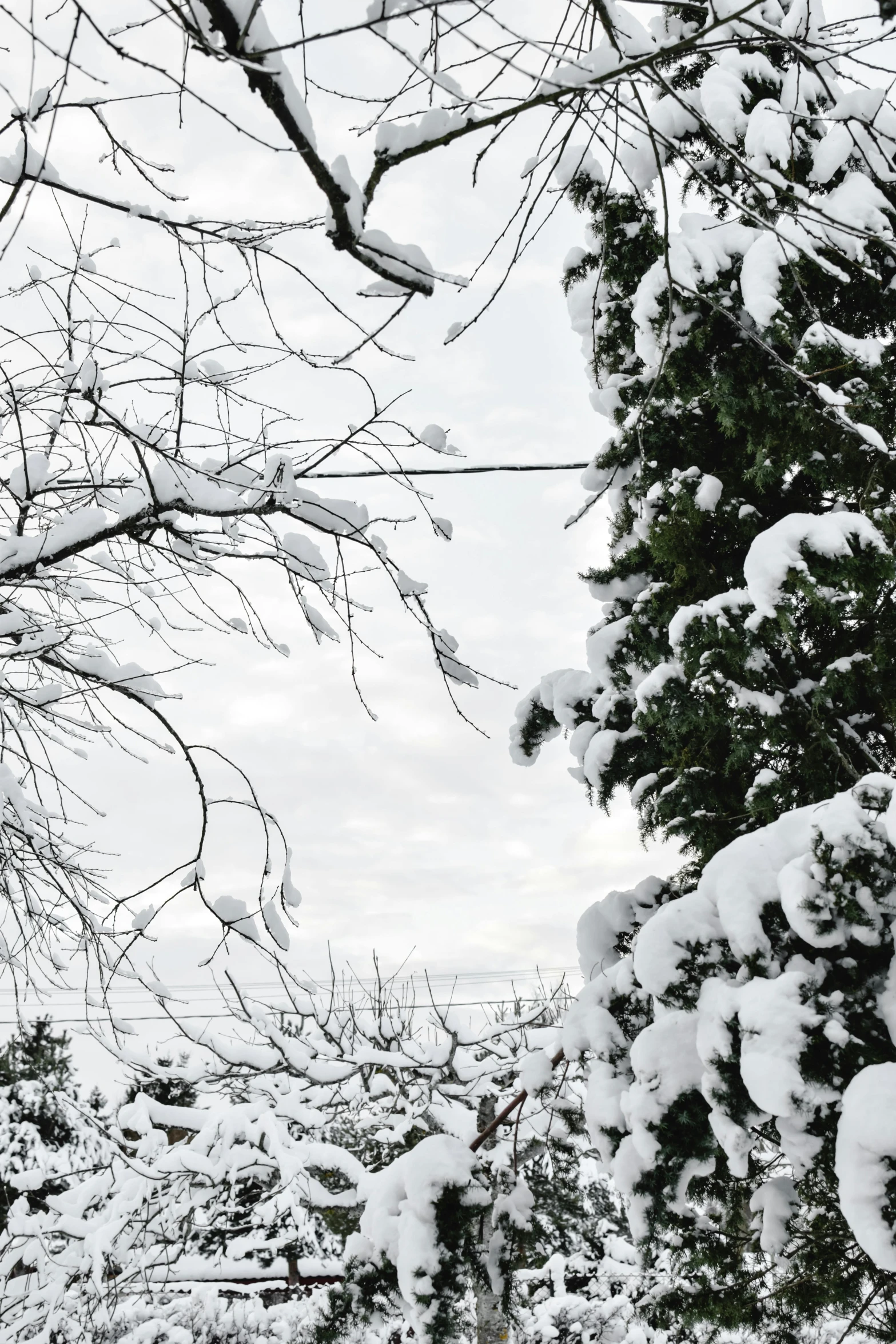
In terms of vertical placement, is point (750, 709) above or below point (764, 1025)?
above

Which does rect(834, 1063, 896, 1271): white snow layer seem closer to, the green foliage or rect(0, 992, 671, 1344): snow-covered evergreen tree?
rect(0, 992, 671, 1344): snow-covered evergreen tree

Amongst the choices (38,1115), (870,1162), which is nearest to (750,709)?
(870,1162)

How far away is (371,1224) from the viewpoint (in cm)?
382

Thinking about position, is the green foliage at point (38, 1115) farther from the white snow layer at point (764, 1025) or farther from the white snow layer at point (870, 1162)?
the white snow layer at point (870, 1162)

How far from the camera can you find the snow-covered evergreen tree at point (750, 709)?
2.45 m

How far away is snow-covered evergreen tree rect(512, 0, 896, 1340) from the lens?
2.45m

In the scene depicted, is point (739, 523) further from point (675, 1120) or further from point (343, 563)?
point (675, 1120)

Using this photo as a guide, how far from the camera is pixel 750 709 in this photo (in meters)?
3.37

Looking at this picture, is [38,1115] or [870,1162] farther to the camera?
[38,1115]

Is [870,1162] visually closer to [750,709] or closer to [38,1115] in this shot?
[750,709]

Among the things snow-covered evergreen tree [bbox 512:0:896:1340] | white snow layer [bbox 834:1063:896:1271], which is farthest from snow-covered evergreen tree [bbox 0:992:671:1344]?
white snow layer [bbox 834:1063:896:1271]

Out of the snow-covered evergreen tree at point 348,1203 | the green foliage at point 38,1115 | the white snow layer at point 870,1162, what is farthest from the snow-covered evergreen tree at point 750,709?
the green foliage at point 38,1115

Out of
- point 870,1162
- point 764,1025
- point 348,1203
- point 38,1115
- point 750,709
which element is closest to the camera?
point 870,1162

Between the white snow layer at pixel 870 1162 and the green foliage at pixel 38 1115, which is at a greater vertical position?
the green foliage at pixel 38 1115
